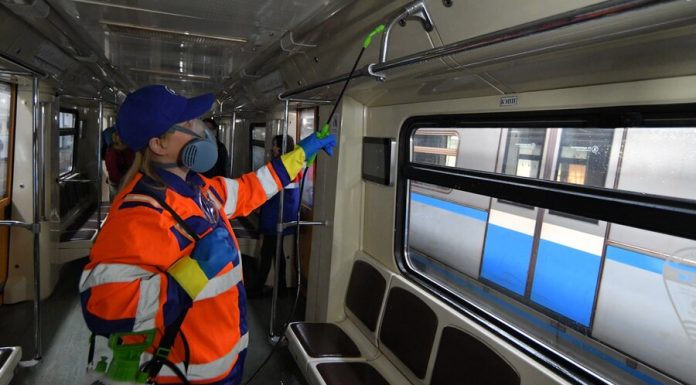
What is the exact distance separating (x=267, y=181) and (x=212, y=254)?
0.99 meters

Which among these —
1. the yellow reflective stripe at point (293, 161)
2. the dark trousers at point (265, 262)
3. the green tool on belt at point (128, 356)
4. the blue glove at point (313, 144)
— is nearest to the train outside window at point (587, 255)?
the blue glove at point (313, 144)

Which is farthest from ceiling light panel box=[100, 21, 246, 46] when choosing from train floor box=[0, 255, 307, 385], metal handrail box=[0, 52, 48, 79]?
train floor box=[0, 255, 307, 385]

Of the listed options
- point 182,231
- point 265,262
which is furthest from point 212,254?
point 265,262

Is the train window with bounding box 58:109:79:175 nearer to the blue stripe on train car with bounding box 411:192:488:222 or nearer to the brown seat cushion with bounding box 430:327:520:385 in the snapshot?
the blue stripe on train car with bounding box 411:192:488:222

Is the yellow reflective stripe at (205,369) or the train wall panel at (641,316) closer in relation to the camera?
the yellow reflective stripe at (205,369)

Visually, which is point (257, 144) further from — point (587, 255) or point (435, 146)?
point (587, 255)

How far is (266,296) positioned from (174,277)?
3.94 m

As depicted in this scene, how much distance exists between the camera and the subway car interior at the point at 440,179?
156cm

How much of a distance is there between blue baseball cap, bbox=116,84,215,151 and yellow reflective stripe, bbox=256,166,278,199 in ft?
2.68

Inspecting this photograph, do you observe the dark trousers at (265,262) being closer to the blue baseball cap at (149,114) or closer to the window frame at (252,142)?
the window frame at (252,142)

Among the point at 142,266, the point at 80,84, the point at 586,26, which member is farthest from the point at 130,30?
the point at 586,26

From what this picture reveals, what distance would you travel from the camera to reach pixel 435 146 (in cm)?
307

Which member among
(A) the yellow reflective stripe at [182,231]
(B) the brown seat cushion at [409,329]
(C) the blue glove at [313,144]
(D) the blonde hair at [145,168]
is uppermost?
(C) the blue glove at [313,144]

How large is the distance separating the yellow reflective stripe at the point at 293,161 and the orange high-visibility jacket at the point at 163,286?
2.05 ft
